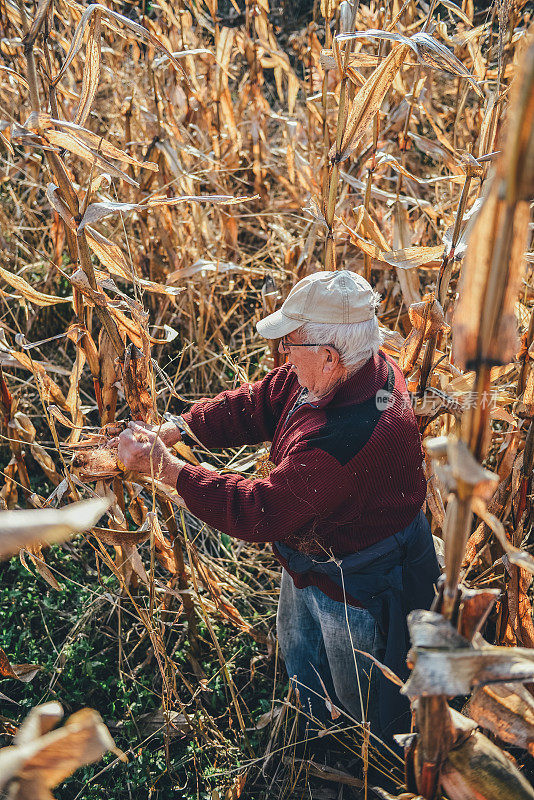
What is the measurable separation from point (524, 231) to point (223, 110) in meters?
2.47

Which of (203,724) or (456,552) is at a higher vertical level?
(456,552)

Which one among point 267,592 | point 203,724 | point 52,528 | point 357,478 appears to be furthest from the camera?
point 267,592

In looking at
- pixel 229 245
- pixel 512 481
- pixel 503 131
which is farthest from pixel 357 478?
pixel 229 245

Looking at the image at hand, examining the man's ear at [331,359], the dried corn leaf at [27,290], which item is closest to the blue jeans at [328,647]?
the man's ear at [331,359]

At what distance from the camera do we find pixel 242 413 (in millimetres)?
1717

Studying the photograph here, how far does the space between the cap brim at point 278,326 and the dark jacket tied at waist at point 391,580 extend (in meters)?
0.51

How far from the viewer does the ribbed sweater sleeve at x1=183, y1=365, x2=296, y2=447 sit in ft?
5.57

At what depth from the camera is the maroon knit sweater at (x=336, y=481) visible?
4.37 feet

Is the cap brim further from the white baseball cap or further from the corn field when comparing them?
the corn field

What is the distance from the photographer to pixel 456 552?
2.15 ft

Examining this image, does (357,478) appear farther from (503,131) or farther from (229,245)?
(229,245)

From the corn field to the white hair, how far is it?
0.43 ft

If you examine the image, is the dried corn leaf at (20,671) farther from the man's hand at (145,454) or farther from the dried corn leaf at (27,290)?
the dried corn leaf at (27,290)

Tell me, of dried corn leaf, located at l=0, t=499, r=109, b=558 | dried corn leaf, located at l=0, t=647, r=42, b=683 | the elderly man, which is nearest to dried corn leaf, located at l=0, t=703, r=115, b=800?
dried corn leaf, located at l=0, t=499, r=109, b=558
